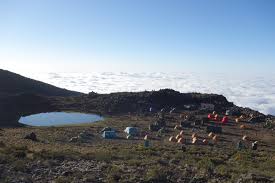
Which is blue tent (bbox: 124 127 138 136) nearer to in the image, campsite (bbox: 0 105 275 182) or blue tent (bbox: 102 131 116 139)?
campsite (bbox: 0 105 275 182)

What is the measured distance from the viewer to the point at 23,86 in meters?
→ 103

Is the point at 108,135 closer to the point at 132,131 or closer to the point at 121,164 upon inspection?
the point at 132,131

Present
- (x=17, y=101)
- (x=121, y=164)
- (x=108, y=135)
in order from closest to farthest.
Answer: (x=121, y=164) < (x=108, y=135) < (x=17, y=101)

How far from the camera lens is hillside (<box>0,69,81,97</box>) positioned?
9544 centimetres

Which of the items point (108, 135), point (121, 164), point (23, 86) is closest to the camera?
point (121, 164)

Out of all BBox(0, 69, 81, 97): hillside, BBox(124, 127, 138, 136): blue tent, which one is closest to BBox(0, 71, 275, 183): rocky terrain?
BBox(124, 127, 138, 136): blue tent

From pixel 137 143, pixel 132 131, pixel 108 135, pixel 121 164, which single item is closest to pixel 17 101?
pixel 132 131

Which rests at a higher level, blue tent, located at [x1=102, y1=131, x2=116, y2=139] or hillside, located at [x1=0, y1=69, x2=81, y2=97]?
hillside, located at [x1=0, y1=69, x2=81, y2=97]

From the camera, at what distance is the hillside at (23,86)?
9544 cm

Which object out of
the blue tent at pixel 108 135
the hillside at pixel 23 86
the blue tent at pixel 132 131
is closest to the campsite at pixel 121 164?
the blue tent at pixel 108 135

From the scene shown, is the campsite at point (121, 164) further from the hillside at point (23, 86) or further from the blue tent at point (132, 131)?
the hillside at point (23, 86)

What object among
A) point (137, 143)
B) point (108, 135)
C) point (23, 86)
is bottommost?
point (137, 143)

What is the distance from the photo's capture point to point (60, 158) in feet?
73.7

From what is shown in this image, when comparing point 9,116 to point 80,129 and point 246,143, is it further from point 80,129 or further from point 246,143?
point 246,143
